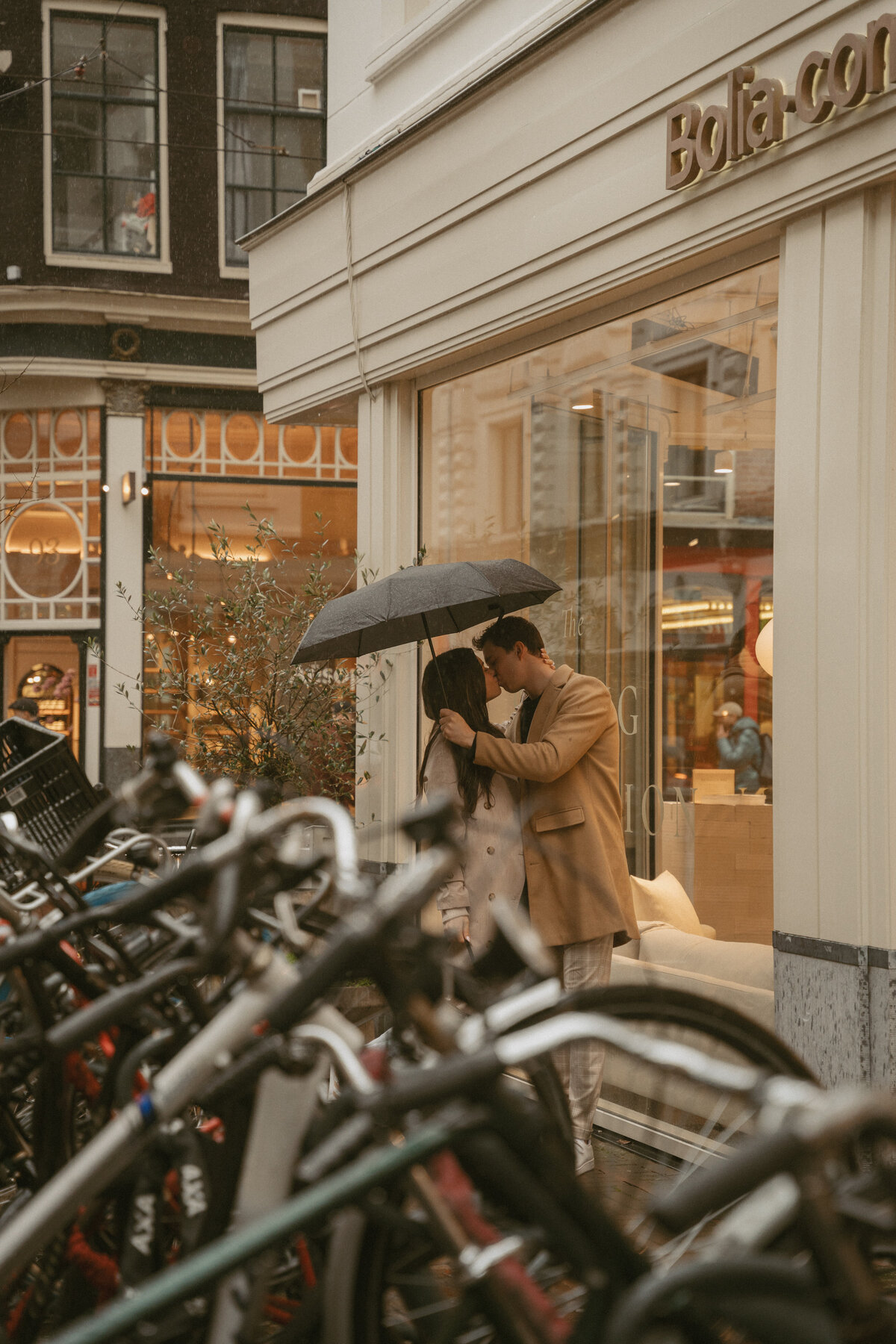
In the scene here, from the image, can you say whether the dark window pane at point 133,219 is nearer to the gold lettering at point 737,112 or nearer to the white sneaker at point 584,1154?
the gold lettering at point 737,112

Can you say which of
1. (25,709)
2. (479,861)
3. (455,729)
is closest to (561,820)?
(479,861)

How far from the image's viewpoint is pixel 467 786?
15.8 ft

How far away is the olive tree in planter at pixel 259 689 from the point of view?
680 cm

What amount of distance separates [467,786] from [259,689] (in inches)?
93.0

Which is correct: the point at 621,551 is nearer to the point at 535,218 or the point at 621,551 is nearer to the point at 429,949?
the point at 535,218

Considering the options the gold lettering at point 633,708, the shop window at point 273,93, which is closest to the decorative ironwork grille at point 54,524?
the shop window at point 273,93

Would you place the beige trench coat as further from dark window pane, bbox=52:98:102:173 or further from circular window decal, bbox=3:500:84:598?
dark window pane, bbox=52:98:102:173

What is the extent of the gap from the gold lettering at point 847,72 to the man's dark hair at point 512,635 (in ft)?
6.72

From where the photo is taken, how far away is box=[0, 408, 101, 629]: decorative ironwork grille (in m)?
14.9

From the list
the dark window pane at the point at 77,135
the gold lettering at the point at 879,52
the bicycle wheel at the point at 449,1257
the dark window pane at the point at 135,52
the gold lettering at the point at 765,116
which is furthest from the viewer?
the dark window pane at the point at 135,52

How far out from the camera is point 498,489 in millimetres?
6676

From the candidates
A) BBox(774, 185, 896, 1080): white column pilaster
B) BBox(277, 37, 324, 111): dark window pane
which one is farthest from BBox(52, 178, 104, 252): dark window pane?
BBox(774, 185, 896, 1080): white column pilaster

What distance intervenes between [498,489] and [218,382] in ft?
29.9

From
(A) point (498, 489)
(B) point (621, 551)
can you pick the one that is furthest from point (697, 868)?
(A) point (498, 489)
